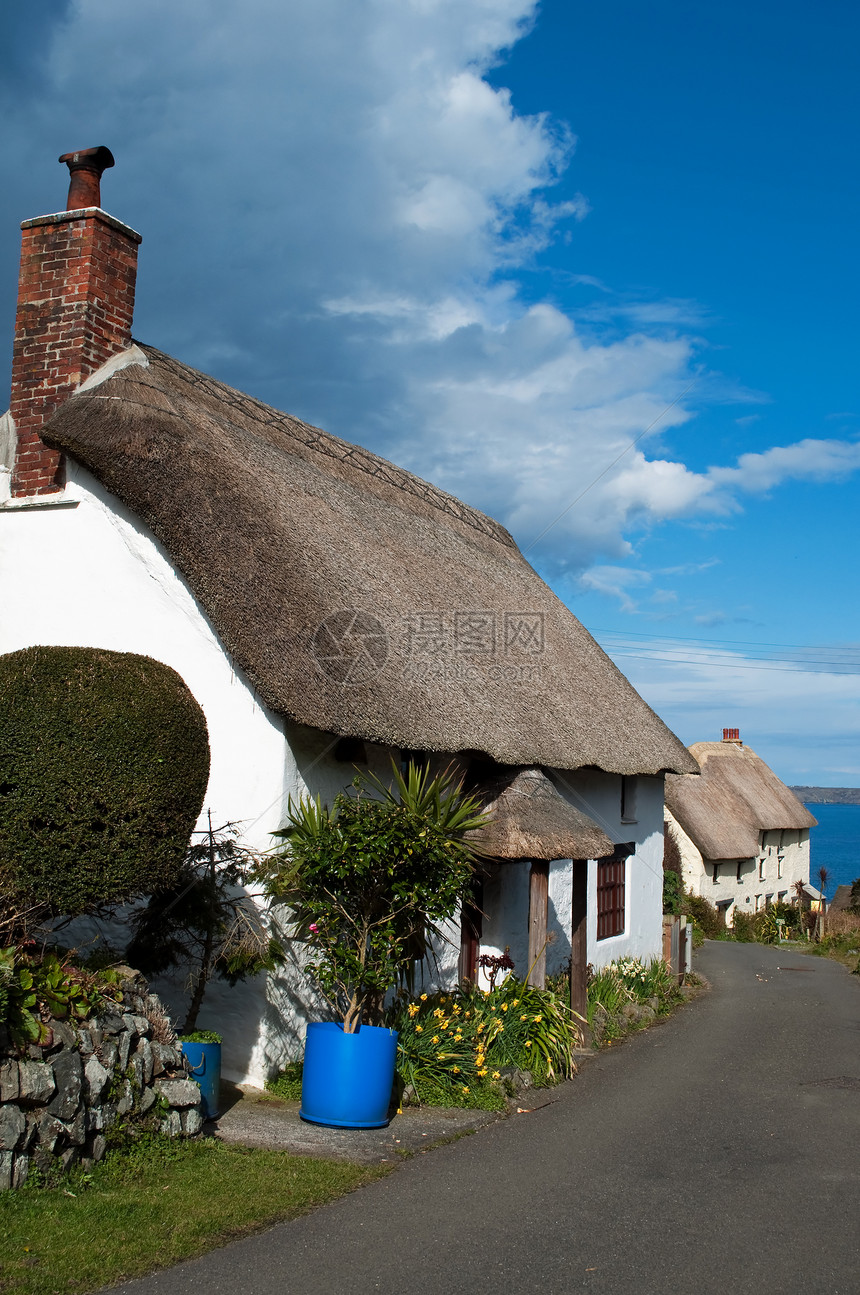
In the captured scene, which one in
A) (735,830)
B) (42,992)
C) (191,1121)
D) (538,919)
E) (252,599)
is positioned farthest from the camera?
(735,830)

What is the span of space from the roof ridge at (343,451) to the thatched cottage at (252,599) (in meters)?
0.06

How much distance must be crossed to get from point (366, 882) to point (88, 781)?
2.35 metres

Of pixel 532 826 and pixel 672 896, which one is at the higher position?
pixel 532 826

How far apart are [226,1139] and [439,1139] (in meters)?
1.53

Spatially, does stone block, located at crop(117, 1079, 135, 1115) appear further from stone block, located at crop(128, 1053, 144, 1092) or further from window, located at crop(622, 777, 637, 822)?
window, located at crop(622, 777, 637, 822)

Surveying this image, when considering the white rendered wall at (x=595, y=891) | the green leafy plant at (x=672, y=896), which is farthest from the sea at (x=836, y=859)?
the white rendered wall at (x=595, y=891)

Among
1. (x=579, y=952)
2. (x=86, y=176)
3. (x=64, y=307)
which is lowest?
(x=579, y=952)

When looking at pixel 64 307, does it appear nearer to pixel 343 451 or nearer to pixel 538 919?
pixel 343 451

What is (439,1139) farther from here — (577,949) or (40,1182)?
(577,949)

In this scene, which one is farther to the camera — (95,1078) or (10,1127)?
(95,1078)

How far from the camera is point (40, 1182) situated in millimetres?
5086

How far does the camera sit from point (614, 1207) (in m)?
5.80

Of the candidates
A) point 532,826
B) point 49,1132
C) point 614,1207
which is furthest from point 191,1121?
point 532,826

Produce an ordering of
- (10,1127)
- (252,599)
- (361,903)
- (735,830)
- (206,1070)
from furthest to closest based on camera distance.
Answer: (735,830)
(252,599)
(361,903)
(206,1070)
(10,1127)
